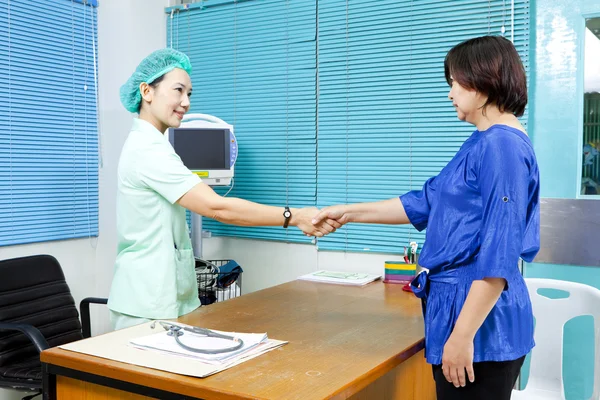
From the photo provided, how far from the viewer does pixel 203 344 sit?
172 centimetres

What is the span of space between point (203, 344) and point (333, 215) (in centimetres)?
73

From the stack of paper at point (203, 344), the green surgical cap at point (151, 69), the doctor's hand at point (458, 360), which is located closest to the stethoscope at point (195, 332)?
the stack of paper at point (203, 344)

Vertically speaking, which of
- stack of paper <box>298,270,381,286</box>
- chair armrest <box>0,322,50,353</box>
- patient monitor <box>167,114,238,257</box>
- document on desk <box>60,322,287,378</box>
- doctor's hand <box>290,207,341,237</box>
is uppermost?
patient monitor <box>167,114,238,257</box>

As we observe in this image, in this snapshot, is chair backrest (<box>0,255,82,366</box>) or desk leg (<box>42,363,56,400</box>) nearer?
desk leg (<box>42,363,56,400</box>)

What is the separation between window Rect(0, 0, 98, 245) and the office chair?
1.05 feet

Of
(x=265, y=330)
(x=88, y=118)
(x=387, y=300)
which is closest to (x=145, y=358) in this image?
(x=265, y=330)

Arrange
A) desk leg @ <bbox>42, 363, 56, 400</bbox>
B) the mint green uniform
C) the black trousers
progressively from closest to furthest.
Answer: the black trousers → desk leg @ <bbox>42, 363, 56, 400</bbox> → the mint green uniform

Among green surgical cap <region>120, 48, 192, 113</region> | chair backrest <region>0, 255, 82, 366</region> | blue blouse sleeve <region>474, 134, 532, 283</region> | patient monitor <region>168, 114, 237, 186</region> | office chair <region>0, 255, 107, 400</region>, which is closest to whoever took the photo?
blue blouse sleeve <region>474, 134, 532, 283</region>

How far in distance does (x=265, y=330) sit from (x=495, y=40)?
1128mm

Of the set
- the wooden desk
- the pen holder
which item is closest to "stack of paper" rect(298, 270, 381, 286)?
the pen holder

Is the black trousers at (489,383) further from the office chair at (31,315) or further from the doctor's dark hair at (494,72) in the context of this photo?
the office chair at (31,315)

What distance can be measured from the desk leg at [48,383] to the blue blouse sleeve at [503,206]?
1235 millimetres

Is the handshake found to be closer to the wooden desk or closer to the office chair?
the wooden desk

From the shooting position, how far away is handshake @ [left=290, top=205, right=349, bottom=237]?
2217 mm
